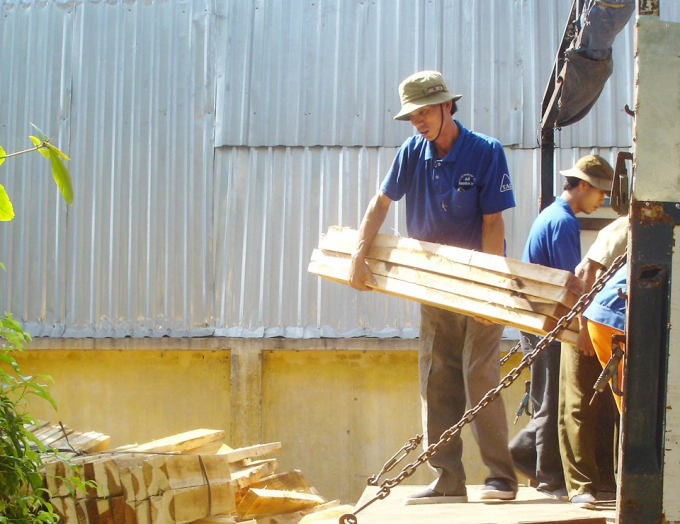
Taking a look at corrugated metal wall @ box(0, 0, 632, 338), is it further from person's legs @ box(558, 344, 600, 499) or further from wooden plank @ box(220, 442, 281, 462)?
person's legs @ box(558, 344, 600, 499)

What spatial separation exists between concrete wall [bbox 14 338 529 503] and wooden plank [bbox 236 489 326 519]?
268cm

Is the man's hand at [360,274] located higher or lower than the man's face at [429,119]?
lower

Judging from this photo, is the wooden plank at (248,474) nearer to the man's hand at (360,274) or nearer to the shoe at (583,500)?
the man's hand at (360,274)

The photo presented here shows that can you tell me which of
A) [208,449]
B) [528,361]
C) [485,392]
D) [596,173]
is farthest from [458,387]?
[208,449]

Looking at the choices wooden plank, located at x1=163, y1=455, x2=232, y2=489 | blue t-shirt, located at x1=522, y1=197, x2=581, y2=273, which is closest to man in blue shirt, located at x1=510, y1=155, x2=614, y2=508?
blue t-shirt, located at x1=522, y1=197, x2=581, y2=273

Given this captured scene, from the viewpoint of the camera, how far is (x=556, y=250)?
17.5 feet

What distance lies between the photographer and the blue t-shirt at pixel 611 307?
4.58 meters

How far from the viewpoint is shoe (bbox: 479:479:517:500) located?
462 cm

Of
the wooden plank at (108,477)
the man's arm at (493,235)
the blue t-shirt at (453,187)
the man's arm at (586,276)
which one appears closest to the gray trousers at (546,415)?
the man's arm at (586,276)

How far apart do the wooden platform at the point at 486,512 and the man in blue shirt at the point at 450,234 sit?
0.15m

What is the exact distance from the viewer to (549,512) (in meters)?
4.07

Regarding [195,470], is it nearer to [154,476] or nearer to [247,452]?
[154,476]

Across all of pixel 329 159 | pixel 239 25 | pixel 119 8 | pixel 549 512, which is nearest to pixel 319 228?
pixel 329 159

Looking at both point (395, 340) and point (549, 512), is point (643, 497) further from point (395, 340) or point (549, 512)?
point (395, 340)
